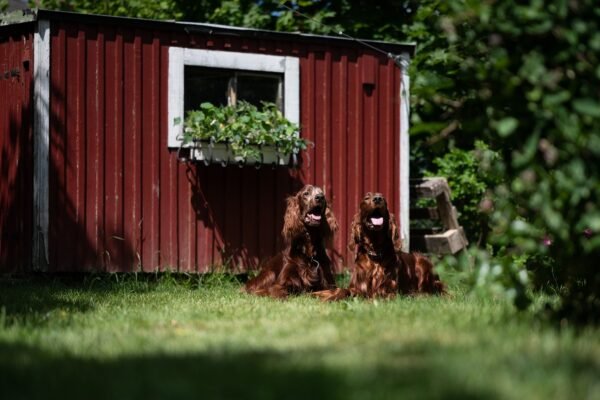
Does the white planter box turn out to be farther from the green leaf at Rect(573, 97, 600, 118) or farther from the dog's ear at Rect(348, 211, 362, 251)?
the green leaf at Rect(573, 97, 600, 118)

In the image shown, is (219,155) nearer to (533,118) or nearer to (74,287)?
(74,287)

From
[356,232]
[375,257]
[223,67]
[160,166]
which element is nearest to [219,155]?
[160,166]

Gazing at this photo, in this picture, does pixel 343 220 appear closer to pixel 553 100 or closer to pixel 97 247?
pixel 97 247

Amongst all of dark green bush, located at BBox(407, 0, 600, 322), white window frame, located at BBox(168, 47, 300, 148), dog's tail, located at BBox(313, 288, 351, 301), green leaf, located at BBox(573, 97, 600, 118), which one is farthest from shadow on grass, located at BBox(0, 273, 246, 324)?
green leaf, located at BBox(573, 97, 600, 118)

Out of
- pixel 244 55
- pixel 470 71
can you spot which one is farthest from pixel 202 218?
pixel 470 71

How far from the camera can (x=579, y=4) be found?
4359 millimetres

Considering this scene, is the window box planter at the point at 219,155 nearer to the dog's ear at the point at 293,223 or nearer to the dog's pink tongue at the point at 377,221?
the dog's ear at the point at 293,223

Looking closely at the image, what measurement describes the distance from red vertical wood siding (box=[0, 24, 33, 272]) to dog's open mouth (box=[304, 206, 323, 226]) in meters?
2.98

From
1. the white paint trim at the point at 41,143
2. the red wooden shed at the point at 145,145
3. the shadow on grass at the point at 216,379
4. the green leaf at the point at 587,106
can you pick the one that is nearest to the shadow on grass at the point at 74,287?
the red wooden shed at the point at 145,145

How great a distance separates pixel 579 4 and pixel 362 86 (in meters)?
6.59

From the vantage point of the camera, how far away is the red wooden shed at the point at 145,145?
Result: 9.24 metres

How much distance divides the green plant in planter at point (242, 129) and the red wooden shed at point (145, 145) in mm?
335

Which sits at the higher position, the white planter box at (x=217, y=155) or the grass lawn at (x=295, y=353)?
the white planter box at (x=217, y=155)

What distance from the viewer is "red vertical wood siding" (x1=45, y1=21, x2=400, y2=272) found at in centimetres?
930
